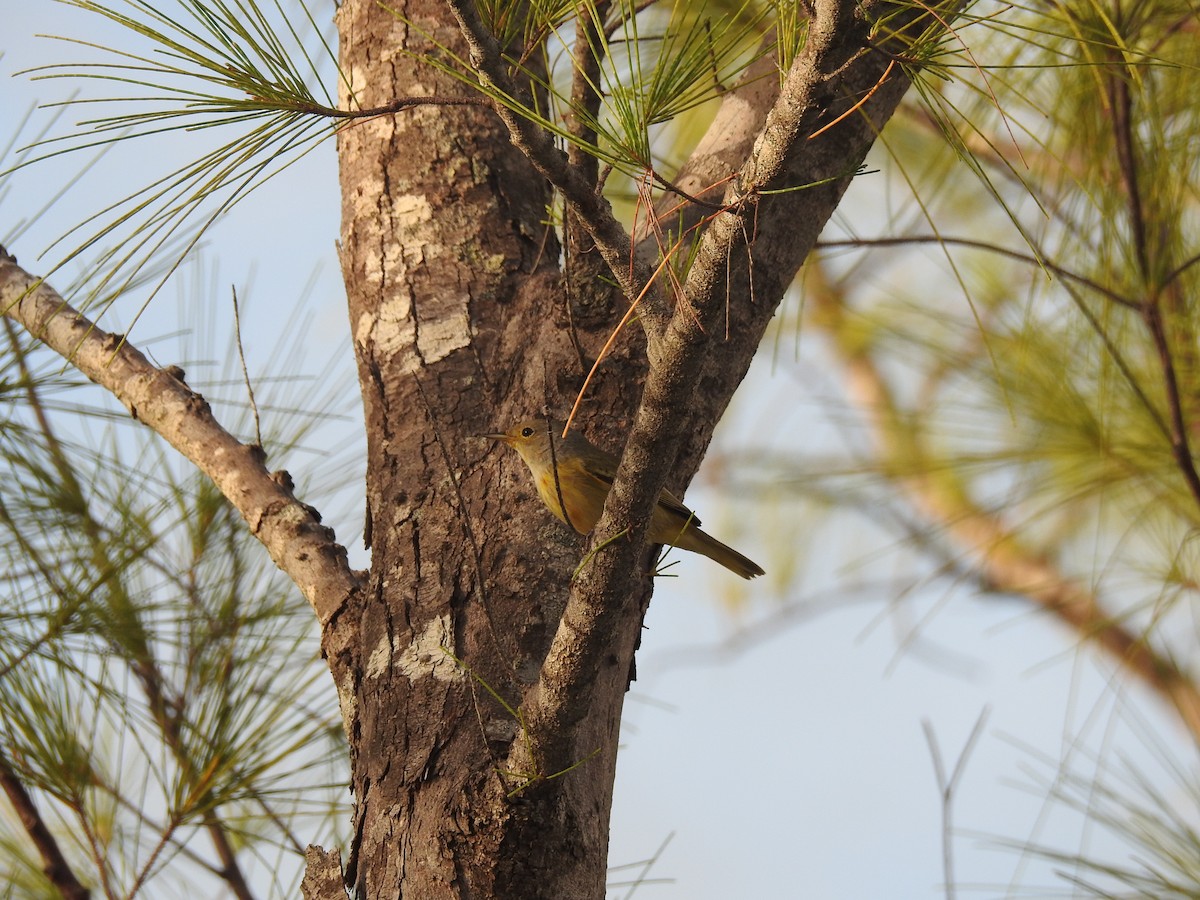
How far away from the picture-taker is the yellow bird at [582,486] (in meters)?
2.18

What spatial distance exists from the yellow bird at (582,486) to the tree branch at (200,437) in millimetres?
431

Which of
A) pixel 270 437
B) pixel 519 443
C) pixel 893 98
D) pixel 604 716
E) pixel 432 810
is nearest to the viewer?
pixel 432 810

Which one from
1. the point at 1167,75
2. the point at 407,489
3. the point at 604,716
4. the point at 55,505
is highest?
the point at 1167,75

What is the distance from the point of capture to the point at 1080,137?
3.26 m

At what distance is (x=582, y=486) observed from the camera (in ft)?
9.45

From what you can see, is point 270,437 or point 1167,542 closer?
point 270,437

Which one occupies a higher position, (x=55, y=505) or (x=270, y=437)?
(x=270, y=437)

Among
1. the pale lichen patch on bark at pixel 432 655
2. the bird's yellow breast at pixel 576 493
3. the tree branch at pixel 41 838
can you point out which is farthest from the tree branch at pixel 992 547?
the tree branch at pixel 41 838

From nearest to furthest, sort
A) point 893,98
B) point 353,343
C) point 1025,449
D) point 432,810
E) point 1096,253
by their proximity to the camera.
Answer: point 432,810 → point 893,98 → point 353,343 → point 1096,253 → point 1025,449

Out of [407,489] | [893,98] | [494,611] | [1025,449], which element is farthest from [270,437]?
[1025,449]

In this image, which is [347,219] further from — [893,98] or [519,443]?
[893,98]

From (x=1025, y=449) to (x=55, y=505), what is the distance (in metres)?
2.80

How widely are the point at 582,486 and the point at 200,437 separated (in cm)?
88

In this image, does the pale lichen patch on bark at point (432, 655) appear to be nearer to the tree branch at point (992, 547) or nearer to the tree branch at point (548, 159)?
the tree branch at point (548, 159)
